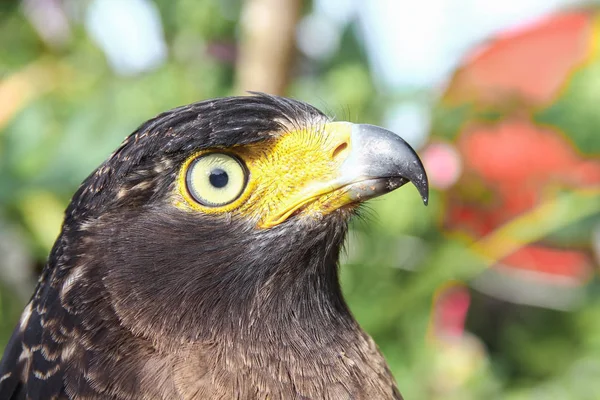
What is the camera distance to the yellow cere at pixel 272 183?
5.90 ft

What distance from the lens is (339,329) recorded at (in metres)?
1.97

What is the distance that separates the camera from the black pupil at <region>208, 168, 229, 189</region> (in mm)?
1774

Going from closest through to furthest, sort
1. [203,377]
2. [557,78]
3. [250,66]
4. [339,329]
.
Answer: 1. [203,377]
2. [339,329]
3. [250,66]
4. [557,78]

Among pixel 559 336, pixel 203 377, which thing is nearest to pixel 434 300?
pixel 559 336

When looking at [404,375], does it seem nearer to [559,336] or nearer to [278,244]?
[559,336]

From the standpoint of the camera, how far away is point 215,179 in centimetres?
178

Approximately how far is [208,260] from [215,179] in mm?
222

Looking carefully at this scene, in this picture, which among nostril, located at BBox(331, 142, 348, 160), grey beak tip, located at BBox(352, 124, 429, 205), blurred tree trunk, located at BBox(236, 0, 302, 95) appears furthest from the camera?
blurred tree trunk, located at BBox(236, 0, 302, 95)

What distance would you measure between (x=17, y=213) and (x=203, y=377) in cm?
360

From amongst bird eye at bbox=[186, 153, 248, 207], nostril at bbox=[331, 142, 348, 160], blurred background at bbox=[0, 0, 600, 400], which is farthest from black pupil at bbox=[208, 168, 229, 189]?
blurred background at bbox=[0, 0, 600, 400]

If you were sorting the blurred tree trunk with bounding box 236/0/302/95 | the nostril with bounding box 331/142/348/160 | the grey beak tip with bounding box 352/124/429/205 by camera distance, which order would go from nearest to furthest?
the grey beak tip with bounding box 352/124/429/205 < the nostril with bounding box 331/142/348/160 < the blurred tree trunk with bounding box 236/0/302/95

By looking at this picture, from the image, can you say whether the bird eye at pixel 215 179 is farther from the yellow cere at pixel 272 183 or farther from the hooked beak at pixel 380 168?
the hooked beak at pixel 380 168

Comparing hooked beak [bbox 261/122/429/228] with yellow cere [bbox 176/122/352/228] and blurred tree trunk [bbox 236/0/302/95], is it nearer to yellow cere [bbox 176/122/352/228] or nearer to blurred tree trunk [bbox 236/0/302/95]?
yellow cere [bbox 176/122/352/228]

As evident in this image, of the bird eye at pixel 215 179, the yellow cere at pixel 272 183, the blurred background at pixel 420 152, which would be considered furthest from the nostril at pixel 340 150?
the blurred background at pixel 420 152
